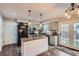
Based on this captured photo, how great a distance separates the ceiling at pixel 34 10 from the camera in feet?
5.64

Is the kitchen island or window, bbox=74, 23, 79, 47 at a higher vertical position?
window, bbox=74, 23, 79, 47

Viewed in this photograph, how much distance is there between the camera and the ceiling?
1.72 metres

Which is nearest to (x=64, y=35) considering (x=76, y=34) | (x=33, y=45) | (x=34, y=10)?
(x=76, y=34)

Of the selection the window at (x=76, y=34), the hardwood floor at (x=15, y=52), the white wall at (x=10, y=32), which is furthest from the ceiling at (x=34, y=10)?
the hardwood floor at (x=15, y=52)

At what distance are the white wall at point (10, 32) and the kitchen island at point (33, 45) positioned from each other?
185 millimetres

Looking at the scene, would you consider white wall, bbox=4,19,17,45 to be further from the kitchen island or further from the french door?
the french door

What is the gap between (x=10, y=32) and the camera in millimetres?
1869

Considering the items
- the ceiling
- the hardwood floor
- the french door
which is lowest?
the hardwood floor

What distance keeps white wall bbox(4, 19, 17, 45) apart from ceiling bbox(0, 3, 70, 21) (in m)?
0.14

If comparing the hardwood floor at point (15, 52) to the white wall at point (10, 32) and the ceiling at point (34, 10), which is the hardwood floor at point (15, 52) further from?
the ceiling at point (34, 10)

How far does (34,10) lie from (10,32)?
61 centimetres

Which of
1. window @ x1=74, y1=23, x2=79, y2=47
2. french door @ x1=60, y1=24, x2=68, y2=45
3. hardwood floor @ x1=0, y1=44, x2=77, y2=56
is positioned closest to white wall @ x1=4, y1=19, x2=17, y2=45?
hardwood floor @ x1=0, y1=44, x2=77, y2=56

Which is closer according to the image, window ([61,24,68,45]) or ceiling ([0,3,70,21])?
ceiling ([0,3,70,21])

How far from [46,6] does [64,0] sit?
12.6 inches
